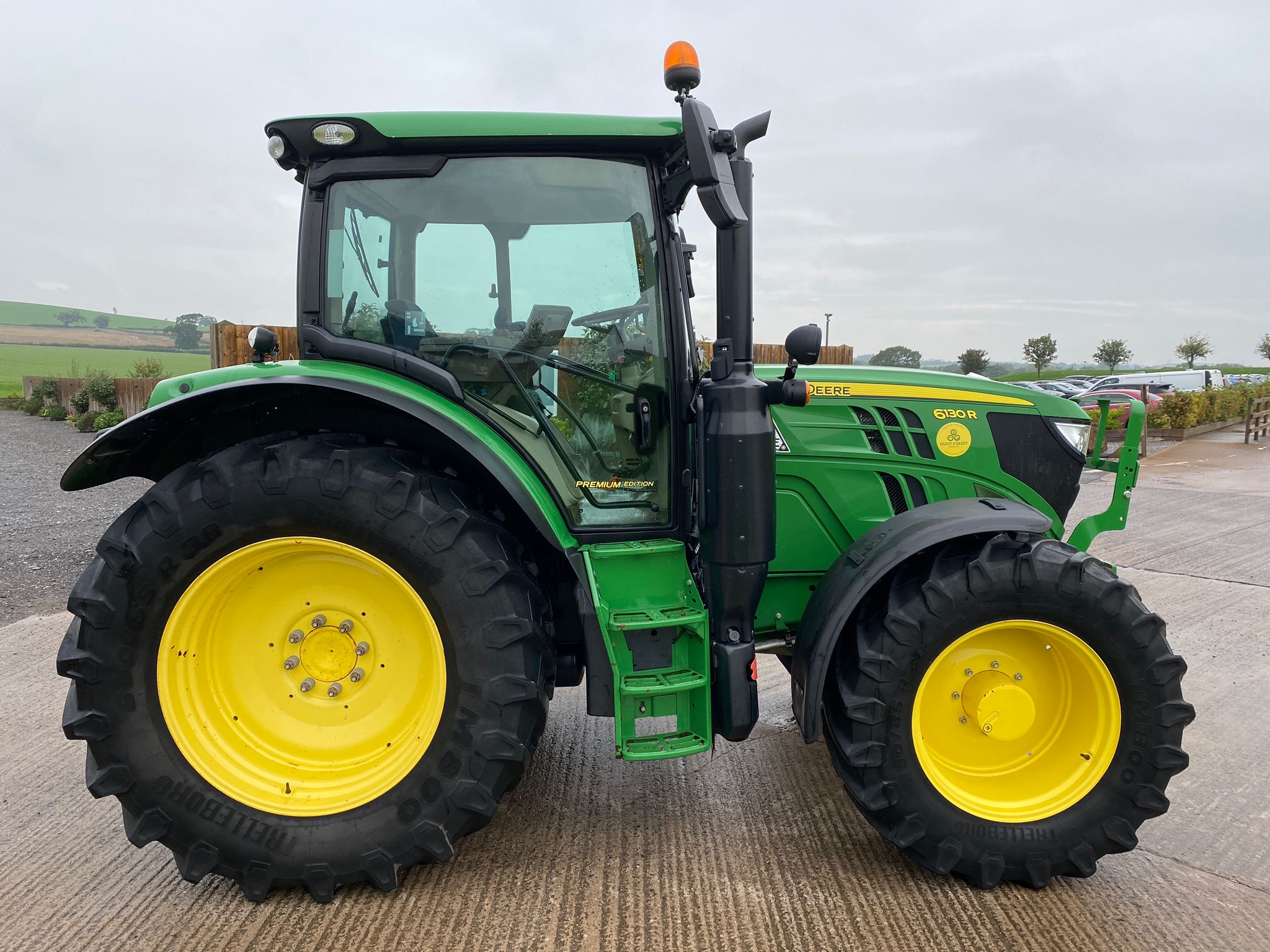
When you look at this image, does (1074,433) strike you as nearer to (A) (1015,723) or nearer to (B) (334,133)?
(A) (1015,723)

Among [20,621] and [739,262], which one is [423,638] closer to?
[739,262]

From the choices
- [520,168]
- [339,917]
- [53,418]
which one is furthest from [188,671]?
[53,418]

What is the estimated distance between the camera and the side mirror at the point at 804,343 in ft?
7.00

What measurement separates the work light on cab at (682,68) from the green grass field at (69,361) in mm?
21915

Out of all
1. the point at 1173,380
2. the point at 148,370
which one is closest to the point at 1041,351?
the point at 1173,380

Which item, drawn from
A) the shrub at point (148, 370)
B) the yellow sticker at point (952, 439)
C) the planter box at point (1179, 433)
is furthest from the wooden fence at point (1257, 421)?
the shrub at point (148, 370)

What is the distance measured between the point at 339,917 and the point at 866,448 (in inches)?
87.2

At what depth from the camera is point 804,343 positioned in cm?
214

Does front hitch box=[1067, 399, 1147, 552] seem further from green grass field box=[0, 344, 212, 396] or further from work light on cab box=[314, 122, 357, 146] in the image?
green grass field box=[0, 344, 212, 396]

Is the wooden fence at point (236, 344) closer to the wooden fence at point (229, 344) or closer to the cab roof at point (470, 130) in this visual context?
the wooden fence at point (229, 344)

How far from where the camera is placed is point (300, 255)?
2.42 m

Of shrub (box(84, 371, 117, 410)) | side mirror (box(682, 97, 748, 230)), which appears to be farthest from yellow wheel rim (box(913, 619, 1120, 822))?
shrub (box(84, 371, 117, 410))

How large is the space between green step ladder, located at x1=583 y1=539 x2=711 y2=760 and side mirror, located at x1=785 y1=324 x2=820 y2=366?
0.72 metres

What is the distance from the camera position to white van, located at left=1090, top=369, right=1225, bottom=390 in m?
31.6
